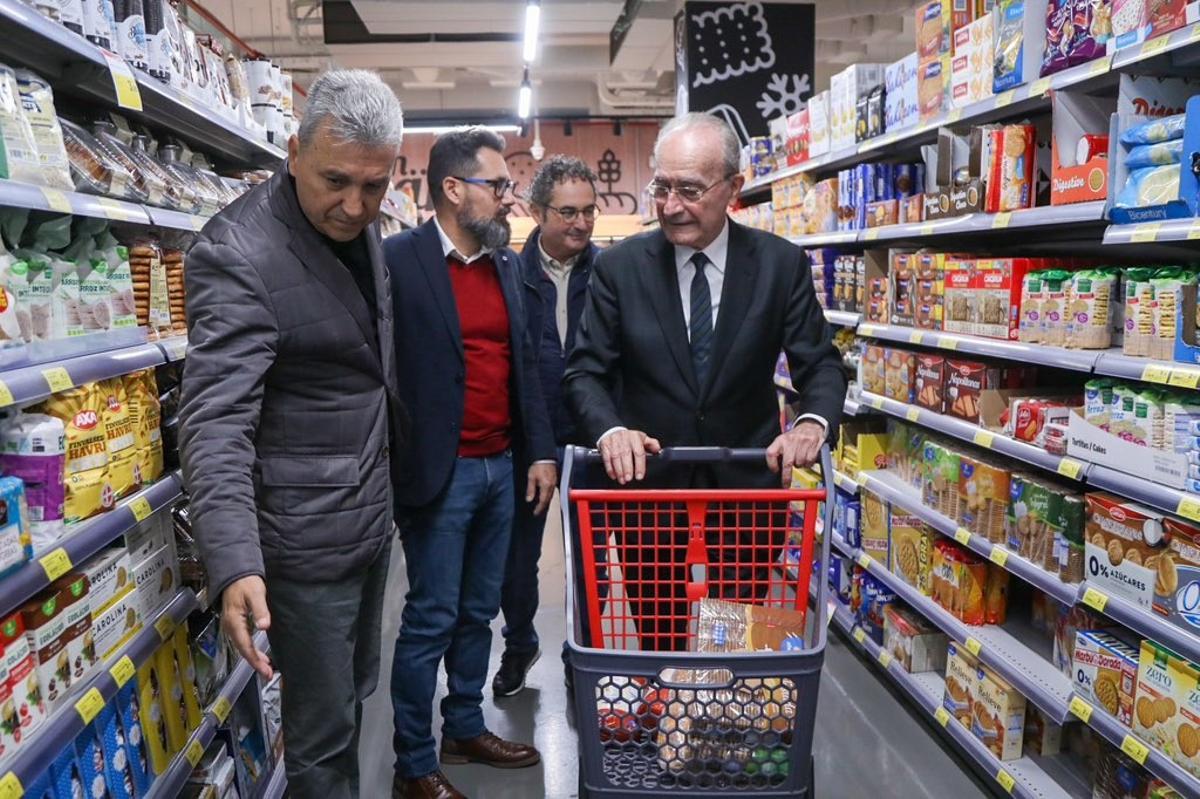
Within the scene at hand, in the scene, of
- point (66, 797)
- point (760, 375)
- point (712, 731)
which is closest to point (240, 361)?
point (66, 797)

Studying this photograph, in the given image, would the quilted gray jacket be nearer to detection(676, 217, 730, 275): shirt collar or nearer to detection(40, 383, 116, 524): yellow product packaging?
detection(40, 383, 116, 524): yellow product packaging

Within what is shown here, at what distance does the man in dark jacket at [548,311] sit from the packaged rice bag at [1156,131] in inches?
70.6

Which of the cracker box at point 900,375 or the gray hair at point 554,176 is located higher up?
the gray hair at point 554,176

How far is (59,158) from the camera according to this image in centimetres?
180

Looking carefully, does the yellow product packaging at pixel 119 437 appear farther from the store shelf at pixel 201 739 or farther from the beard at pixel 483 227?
the beard at pixel 483 227

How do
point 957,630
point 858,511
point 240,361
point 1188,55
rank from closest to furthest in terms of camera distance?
point 240,361, point 1188,55, point 957,630, point 858,511

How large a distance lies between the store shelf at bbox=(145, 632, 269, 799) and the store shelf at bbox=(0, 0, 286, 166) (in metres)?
1.43

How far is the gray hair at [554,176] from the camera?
349cm

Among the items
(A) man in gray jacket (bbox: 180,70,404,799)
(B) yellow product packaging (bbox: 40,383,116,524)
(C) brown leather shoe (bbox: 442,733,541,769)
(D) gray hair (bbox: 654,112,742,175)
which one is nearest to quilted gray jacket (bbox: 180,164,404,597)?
(A) man in gray jacket (bbox: 180,70,404,799)

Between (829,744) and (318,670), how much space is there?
202 cm

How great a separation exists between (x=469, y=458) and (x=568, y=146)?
14477 millimetres

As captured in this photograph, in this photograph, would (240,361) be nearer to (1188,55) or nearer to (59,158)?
(59,158)

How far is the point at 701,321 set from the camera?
2273mm

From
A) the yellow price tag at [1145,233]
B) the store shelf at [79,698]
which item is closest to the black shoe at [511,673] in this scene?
the store shelf at [79,698]
